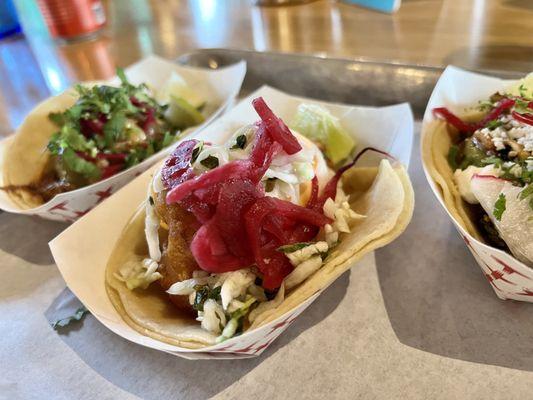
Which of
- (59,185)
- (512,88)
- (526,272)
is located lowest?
(59,185)

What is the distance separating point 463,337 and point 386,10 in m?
2.64

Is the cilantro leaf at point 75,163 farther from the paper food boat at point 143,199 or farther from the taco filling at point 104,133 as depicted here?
the paper food boat at point 143,199

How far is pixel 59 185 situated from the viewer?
200 centimetres

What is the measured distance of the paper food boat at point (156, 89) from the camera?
5.95 feet

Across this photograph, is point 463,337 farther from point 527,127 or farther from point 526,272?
point 527,127

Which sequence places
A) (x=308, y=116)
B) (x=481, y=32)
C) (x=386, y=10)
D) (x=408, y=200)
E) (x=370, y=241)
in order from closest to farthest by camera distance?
(x=370, y=241)
(x=408, y=200)
(x=308, y=116)
(x=481, y=32)
(x=386, y=10)

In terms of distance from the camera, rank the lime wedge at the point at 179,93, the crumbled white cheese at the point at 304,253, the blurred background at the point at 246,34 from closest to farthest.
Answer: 1. the crumbled white cheese at the point at 304,253
2. the lime wedge at the point at 179,93
3. the blurred background at the point at 246,34

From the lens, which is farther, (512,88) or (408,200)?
(512,88)

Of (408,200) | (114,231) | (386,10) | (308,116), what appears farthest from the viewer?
(386,10)

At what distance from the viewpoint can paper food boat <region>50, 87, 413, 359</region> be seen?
1240mm

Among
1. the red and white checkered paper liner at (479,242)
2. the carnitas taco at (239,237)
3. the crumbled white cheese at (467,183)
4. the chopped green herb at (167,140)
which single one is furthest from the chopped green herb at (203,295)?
the chopped green herb at (167,140)

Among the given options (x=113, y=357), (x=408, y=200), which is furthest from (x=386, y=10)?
(x=113, y=357)

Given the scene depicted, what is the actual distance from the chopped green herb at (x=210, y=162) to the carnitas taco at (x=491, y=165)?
720 millimetres

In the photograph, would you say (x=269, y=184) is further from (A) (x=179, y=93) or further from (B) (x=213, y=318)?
(A) (x=179, y=93)
